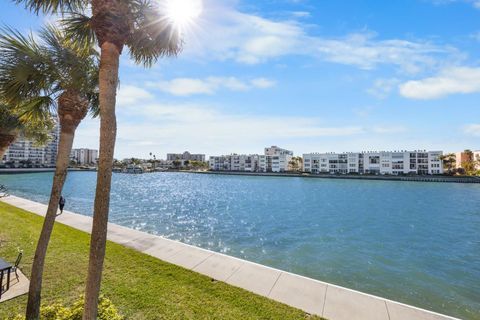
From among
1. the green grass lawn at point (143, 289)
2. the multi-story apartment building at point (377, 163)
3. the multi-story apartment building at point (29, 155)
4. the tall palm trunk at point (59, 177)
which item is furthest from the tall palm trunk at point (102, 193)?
the multi-story apartment building at point (29, 155)

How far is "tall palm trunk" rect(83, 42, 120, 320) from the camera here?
335 cm

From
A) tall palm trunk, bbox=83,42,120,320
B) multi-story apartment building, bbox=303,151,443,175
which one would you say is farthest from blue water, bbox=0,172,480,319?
multi-story apartment building, bbox=303,151,443,175

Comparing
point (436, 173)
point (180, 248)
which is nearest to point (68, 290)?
point (180, 248)

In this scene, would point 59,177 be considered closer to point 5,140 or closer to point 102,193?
point 102,193

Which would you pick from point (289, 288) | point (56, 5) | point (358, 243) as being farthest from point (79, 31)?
point (358, 243)

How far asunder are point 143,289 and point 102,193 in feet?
15.8

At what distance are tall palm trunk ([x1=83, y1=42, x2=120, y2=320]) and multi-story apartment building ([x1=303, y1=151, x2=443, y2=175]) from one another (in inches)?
4989

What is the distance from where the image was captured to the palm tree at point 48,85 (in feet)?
14.9

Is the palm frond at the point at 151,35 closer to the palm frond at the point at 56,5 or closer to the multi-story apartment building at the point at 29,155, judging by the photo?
the palm frond at the point at 56,5

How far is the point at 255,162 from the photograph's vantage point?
153 m

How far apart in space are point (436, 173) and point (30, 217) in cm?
12725

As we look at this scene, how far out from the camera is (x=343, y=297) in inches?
278

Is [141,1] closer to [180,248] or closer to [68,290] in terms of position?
[68,290]

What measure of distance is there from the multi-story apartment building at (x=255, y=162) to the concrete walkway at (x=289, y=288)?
13633 cm
